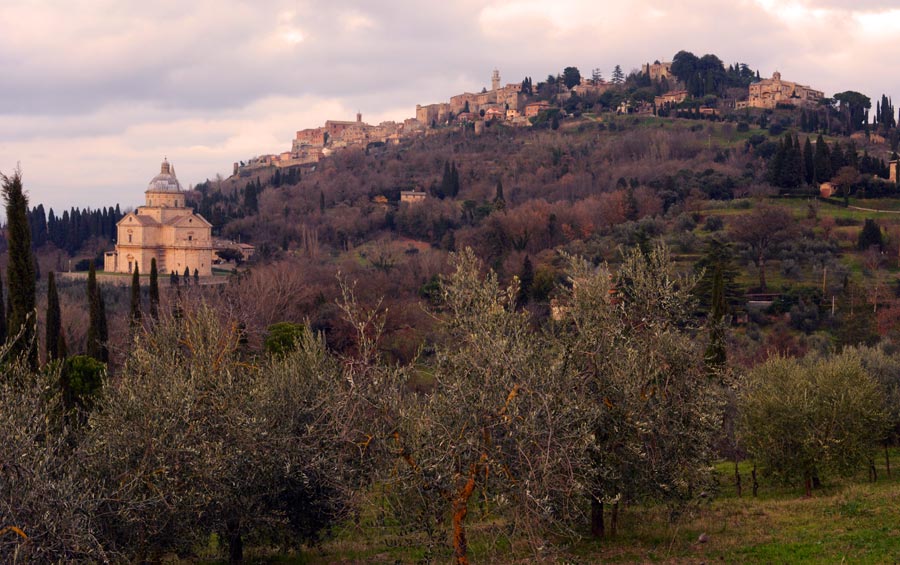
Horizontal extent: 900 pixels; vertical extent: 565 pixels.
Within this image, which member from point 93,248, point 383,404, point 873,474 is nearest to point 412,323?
point 873,474

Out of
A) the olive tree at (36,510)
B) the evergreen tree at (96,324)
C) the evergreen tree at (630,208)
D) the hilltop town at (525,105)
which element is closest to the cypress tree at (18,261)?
the evergreen tree at (96,324)

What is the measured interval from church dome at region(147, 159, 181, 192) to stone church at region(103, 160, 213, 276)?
3.54 m

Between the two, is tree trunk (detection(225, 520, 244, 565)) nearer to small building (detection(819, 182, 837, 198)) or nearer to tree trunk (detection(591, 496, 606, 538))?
tree trunk (detection(591, 496, 606, 538))

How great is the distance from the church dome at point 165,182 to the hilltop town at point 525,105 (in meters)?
58.4

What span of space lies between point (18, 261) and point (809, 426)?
20.2 meters

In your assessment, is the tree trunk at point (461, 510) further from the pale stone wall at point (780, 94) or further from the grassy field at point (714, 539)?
the pale stone wall at point (780, 94)

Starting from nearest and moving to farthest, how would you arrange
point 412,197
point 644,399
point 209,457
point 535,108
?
point 209,457
point 644,399
point 412,197
point 535,108

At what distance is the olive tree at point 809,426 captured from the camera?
19.6 metres

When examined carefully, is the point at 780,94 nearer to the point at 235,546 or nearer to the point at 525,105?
the point at 525,105

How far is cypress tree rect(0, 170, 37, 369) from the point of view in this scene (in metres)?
22.6

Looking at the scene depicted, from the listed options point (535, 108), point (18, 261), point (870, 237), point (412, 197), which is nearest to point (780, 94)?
point (535, 108)

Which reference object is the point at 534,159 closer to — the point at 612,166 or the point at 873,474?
the point at 612,166

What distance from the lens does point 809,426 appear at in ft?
64.7

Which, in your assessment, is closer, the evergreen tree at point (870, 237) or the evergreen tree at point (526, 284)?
the evergreen tree at point (526, 284)
